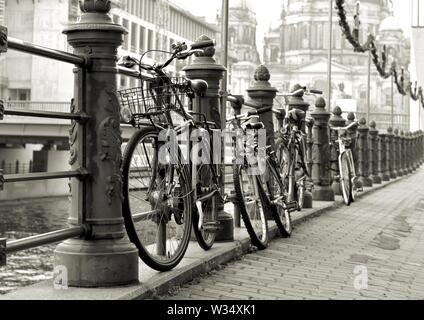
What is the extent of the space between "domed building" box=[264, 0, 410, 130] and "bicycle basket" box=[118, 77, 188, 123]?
91.6m

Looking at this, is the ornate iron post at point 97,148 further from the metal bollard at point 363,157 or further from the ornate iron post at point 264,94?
the metal bollard at point 363,157

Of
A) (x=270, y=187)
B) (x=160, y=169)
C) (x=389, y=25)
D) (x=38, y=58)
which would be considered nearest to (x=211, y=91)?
(x=270, y=187)

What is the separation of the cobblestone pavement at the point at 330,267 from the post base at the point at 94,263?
13.4 inches

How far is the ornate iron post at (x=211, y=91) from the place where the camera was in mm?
6223

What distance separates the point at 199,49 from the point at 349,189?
7193mm

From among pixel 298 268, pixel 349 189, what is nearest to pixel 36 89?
pixel 349 189

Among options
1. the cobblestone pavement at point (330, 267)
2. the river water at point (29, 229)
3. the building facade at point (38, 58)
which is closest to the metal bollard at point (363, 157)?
the river water at point (29, 229)

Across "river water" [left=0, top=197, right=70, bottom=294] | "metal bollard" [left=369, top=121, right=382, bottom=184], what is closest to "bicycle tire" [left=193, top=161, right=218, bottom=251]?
"river water" [left=0, top=197, right=70, bottom=294]

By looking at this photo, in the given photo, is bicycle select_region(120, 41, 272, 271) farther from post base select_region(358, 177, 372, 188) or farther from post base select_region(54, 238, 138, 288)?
post base select_region(358, 177, 372, 188)

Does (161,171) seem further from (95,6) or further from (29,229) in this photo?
(29,229)

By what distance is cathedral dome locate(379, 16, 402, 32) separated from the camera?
106 metres

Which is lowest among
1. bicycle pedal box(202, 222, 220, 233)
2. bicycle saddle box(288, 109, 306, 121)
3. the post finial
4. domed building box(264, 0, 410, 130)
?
bicycle pedal box(202, 222, 220, 233)

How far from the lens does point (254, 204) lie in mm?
6441
